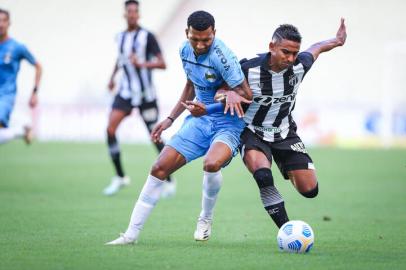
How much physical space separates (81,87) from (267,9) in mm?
8440

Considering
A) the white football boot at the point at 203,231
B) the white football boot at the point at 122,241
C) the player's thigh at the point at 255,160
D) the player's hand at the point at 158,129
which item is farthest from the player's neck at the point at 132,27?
the white football boot at the point at 122,241

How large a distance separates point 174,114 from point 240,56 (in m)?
24.2

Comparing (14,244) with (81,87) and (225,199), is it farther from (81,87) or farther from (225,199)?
(81,87)

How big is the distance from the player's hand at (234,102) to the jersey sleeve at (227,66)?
158 mm

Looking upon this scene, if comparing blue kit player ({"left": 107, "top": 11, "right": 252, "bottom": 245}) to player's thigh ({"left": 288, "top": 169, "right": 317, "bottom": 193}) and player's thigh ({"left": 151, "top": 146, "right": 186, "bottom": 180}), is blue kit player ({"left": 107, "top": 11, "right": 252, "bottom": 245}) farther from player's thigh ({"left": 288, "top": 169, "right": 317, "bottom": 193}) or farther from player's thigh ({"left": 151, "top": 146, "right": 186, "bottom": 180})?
player's thigh ({"left": 288, "top": 169, "right": 317, "bottom": 193})

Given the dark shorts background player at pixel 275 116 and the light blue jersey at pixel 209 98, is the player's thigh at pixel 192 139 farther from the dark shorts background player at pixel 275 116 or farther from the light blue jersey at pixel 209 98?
the dark shorts background player at pixel 275 116

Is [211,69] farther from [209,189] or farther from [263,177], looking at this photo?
[209,189]

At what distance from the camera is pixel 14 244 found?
792 centimetres

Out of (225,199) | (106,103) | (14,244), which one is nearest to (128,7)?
(225,199)

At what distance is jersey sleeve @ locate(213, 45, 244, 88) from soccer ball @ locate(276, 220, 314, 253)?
1.46 meters

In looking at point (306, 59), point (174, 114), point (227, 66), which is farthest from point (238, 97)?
point (306, 59)

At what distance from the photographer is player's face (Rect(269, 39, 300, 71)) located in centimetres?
805

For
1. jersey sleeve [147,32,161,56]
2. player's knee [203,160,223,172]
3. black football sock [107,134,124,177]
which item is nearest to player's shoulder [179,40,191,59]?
player's knee [203,160,223,172]

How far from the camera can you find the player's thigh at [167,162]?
8.04 metres
